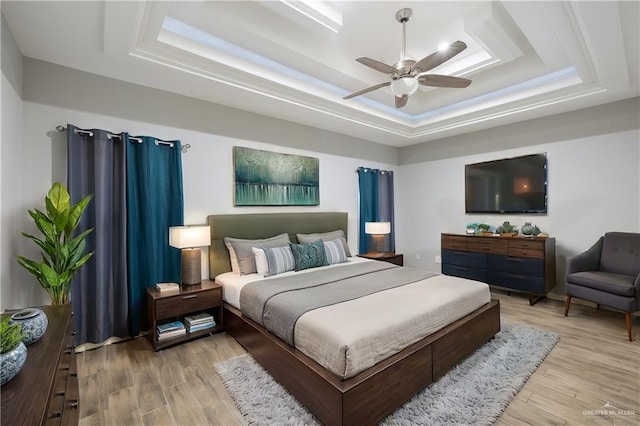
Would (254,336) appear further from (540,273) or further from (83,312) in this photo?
(540,273)

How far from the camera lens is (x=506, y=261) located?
162 inches

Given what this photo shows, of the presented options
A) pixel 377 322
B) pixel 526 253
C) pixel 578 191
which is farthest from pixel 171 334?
pixel 578 191

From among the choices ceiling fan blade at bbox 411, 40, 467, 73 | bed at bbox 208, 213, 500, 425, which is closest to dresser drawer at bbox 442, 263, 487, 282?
bed at bbox 208, 213, 500, 425

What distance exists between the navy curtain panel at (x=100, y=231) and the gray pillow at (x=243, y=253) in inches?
41.7

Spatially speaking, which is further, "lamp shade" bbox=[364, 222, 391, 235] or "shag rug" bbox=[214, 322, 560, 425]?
"lamp shade" bbox=[364, 222, 391, 235]

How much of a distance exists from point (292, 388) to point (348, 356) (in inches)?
24.7

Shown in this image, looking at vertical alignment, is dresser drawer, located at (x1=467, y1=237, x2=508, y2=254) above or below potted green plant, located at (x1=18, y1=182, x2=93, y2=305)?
below

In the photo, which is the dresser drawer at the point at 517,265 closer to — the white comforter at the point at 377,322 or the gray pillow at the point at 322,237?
the white comforter at the point at 377,322

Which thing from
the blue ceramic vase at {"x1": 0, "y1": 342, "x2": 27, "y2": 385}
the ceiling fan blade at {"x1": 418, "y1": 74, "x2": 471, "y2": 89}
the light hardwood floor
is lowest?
the light hardwood floor

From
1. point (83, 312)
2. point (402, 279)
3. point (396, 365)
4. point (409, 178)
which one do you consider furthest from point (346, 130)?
point (83, 312)

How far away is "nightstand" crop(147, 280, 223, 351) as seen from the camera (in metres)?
2.72

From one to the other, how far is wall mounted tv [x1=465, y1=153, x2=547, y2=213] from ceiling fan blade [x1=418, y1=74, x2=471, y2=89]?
257 centimetres

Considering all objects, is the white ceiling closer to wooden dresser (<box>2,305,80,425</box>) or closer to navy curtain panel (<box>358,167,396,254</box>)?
navy curtain panel (<box>358,167,396,254</box>)

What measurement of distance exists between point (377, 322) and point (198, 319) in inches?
79.4
